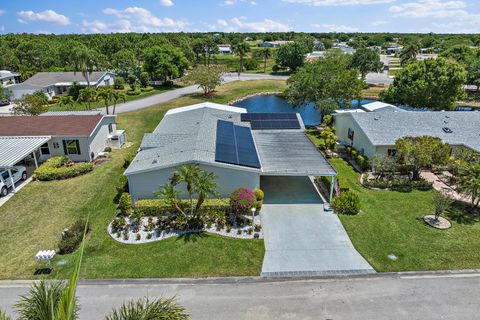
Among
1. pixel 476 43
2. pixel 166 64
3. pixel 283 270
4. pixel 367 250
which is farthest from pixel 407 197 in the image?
pixel 476 43

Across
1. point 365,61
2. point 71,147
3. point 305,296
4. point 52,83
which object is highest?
point 365,61

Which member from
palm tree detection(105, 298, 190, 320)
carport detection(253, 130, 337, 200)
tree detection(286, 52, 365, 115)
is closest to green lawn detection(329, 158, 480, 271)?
carport detection(253, 130, 337, 200)

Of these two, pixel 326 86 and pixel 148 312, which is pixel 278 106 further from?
pixel 148 312

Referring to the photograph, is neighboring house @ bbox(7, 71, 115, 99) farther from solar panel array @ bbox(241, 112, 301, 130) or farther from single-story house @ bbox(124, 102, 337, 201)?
solar panel array @ bbox(241, 112, 301, 130)

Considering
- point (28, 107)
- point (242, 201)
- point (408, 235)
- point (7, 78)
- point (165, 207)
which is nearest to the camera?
point (408, 235)

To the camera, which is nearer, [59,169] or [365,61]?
[59,169]

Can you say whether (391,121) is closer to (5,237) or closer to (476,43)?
(5,237)

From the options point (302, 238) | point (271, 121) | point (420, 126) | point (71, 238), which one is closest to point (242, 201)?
point (302, 238)
